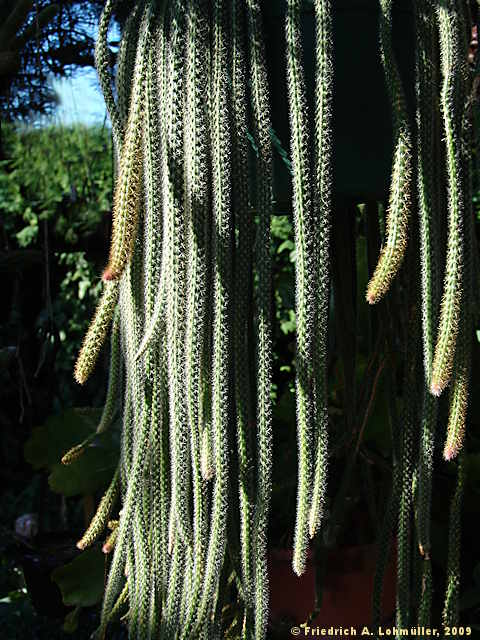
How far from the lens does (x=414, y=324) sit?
42.8 inches

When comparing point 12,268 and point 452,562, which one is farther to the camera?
point 12,268

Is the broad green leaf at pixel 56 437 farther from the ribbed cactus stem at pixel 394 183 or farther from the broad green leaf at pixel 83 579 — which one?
the ribbed cactus stem at pixel 394 183

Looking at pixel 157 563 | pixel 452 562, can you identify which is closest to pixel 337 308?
pixel 452 562

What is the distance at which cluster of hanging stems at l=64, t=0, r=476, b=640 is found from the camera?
859 millimetres

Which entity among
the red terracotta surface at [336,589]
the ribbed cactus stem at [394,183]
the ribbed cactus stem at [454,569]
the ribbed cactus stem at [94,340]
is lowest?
the red terracotta surface at [336,589]

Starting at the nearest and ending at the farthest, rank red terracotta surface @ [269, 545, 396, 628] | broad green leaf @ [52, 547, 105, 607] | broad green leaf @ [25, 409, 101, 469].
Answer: red terracotta surface @ [269, 545, 396, 628] → broad green leaf @ [52, 547, 105, 607] → broad green leaf @ [25, 409, 101, 469]

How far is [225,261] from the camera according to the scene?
2.89ft

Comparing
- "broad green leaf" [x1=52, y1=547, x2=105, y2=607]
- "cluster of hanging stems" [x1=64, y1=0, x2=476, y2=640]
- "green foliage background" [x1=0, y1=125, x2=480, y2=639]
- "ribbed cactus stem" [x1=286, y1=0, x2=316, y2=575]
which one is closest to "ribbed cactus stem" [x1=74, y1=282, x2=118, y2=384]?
"cluster of hanging stems" [x1=64, y1=0, x2=476, y2=640]

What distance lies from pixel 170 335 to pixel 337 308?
55cm

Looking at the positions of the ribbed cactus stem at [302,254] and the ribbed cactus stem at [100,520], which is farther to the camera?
the ribbed cactus stem at [100,520]

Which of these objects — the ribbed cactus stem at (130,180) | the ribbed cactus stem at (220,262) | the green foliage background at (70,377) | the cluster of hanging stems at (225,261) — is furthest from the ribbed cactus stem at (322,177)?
the green foliage background at (70,377)

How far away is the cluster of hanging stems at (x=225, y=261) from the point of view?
2.82 feet

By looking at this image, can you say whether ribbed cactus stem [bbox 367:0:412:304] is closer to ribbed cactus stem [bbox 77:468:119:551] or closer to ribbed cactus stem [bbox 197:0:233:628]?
ribbed cactus stem [bbox 197:0:233:628]

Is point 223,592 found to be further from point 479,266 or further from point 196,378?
point 479,266
